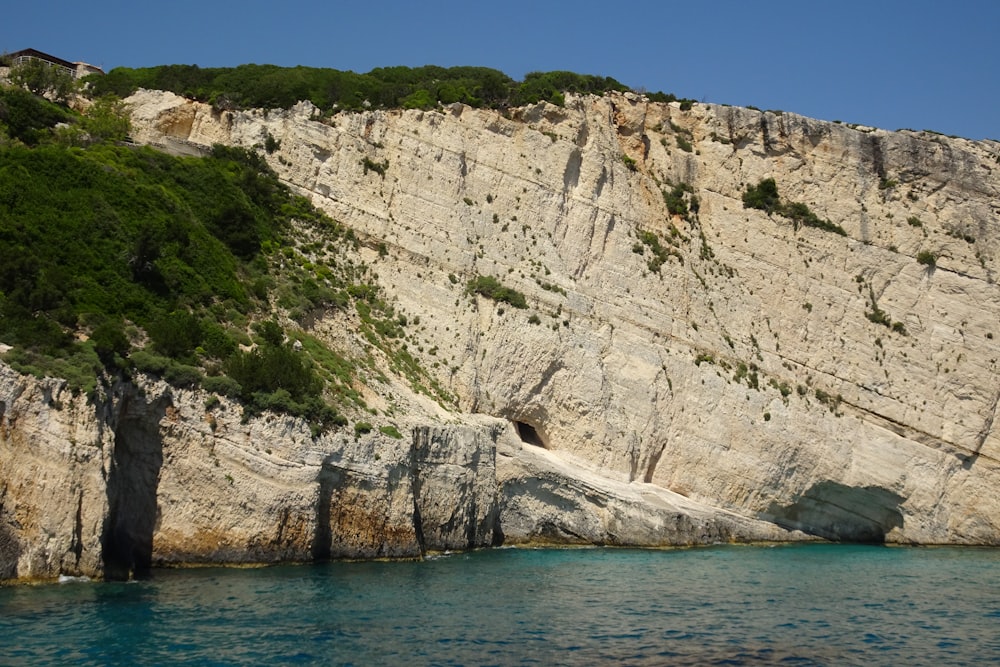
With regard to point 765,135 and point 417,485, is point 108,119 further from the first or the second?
point 765,135

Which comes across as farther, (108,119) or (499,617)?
(108,119)

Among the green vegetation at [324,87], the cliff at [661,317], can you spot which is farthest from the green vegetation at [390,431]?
the green vegetation at [324,87]

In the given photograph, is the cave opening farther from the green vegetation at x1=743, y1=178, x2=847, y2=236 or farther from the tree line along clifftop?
the green vegetation at x1=743, y1=178, x2=847, y2=236

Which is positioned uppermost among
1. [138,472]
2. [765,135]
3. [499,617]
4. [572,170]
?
[765,135]

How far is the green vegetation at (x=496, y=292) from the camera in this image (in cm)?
3525

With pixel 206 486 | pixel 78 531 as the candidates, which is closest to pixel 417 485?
pixel 206 486

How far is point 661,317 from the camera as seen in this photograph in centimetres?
3812

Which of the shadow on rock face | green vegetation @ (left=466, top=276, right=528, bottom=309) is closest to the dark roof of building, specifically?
green vegetation @ (left=466, top=276, right=528, bottom=309)

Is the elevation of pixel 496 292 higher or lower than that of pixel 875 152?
lower

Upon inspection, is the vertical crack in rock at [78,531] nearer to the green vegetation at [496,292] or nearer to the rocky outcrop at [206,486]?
the rocky outcrop at [206,486]

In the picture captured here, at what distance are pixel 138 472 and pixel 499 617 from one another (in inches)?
361

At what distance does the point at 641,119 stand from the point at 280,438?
27.3 m

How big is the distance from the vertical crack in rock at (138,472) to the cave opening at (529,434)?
16016mm

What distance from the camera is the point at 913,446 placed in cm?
3847
